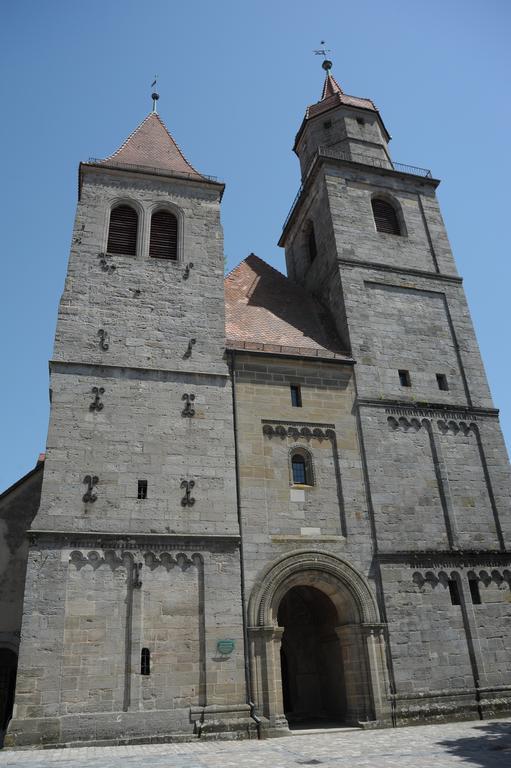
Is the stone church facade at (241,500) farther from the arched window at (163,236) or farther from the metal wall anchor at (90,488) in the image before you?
the arched window at (163,236)

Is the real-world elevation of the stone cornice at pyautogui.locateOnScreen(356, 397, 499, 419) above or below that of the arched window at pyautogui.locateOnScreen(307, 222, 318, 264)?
below

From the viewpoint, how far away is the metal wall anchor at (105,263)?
711 inches

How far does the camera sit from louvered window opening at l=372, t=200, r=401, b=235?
22.3 m

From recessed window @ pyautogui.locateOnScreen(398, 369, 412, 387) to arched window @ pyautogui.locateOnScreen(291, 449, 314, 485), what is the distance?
4.21 metres

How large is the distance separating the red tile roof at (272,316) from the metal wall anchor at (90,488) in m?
5.54

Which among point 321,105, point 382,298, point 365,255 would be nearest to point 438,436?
point 382,298

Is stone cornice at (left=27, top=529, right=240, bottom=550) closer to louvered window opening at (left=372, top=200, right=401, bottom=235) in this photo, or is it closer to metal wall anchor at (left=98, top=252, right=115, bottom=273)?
metal wall anchor at (left=98, top=252, right=115, bottom=273)

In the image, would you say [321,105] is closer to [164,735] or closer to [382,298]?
[382,298]

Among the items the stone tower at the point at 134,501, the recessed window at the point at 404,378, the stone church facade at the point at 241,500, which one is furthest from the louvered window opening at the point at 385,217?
the stone tower at the point at 134,501

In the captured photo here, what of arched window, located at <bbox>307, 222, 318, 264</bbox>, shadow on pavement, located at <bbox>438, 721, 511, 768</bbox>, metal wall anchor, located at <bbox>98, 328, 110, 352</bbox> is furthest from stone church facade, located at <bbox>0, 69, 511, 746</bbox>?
arched window, located at <bbox>307, 222, 318, 264</bbox>

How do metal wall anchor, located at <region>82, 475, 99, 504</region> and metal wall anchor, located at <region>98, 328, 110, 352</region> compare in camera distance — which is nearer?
metal wall anchor, located at <region>82, 475, 99, 504</region>

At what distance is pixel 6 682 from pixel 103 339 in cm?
965

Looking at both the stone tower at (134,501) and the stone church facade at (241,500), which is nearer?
the stone tower at (134,501)

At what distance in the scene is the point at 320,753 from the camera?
1109cm
